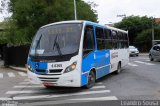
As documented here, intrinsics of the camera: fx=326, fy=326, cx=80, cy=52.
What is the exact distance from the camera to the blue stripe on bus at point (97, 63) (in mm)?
12195

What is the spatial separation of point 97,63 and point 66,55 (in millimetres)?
2421

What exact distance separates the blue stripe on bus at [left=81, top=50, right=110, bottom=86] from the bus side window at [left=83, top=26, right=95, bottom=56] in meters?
0.24

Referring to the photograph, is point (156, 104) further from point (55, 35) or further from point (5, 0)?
point (5, 0)

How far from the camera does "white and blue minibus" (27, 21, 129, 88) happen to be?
11.5 m

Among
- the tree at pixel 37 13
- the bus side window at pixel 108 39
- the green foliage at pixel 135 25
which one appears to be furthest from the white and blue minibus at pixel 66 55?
the green foliage at pixel 135 25

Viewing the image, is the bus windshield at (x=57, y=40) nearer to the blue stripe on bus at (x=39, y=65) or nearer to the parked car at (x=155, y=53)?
the blue stripe on bus at (x=39, y=65)

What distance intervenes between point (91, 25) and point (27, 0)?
16396 mm

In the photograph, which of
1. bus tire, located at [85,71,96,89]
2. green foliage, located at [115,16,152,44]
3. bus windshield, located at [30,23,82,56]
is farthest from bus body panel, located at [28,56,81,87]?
green foliage, located at [115,16,152,44]

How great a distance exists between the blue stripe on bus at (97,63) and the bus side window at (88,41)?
0.24 meters

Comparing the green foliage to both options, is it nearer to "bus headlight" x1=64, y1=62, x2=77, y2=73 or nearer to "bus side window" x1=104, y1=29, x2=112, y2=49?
"bus side window" x1=104, y1=29, x2=112, y2=49

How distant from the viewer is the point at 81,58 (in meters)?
11.8

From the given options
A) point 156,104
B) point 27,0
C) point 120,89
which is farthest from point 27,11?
point 156,104

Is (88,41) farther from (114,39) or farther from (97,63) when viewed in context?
(114,39)

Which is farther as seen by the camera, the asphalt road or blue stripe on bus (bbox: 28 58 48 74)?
blue stripe on bus (bbox: 28 58 48 74)
